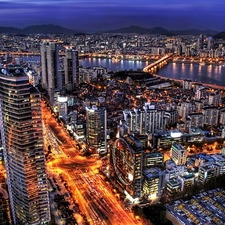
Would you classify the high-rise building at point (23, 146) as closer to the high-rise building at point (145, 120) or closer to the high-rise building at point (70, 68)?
the high-rise building at point (145, 120)

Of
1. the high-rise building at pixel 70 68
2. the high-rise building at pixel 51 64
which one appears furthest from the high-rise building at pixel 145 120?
the high-rise building at pixel 70 68

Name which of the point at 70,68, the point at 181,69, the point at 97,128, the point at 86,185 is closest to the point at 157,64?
the point at 181,69

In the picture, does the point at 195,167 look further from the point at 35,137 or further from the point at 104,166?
the point at 35,137

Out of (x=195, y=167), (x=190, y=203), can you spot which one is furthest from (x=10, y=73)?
(x=195, y=167)

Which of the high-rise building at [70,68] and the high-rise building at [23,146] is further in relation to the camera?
the high-rise building at [70,68]

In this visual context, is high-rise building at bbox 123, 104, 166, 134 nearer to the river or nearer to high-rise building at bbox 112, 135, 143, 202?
high-rise building at bbox 112, 135, 143, 202

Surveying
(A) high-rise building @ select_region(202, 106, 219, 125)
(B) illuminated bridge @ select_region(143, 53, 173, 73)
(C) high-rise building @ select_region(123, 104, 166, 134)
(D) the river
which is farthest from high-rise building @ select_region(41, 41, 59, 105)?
(D) the river

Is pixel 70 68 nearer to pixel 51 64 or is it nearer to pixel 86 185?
pixel 51 64
